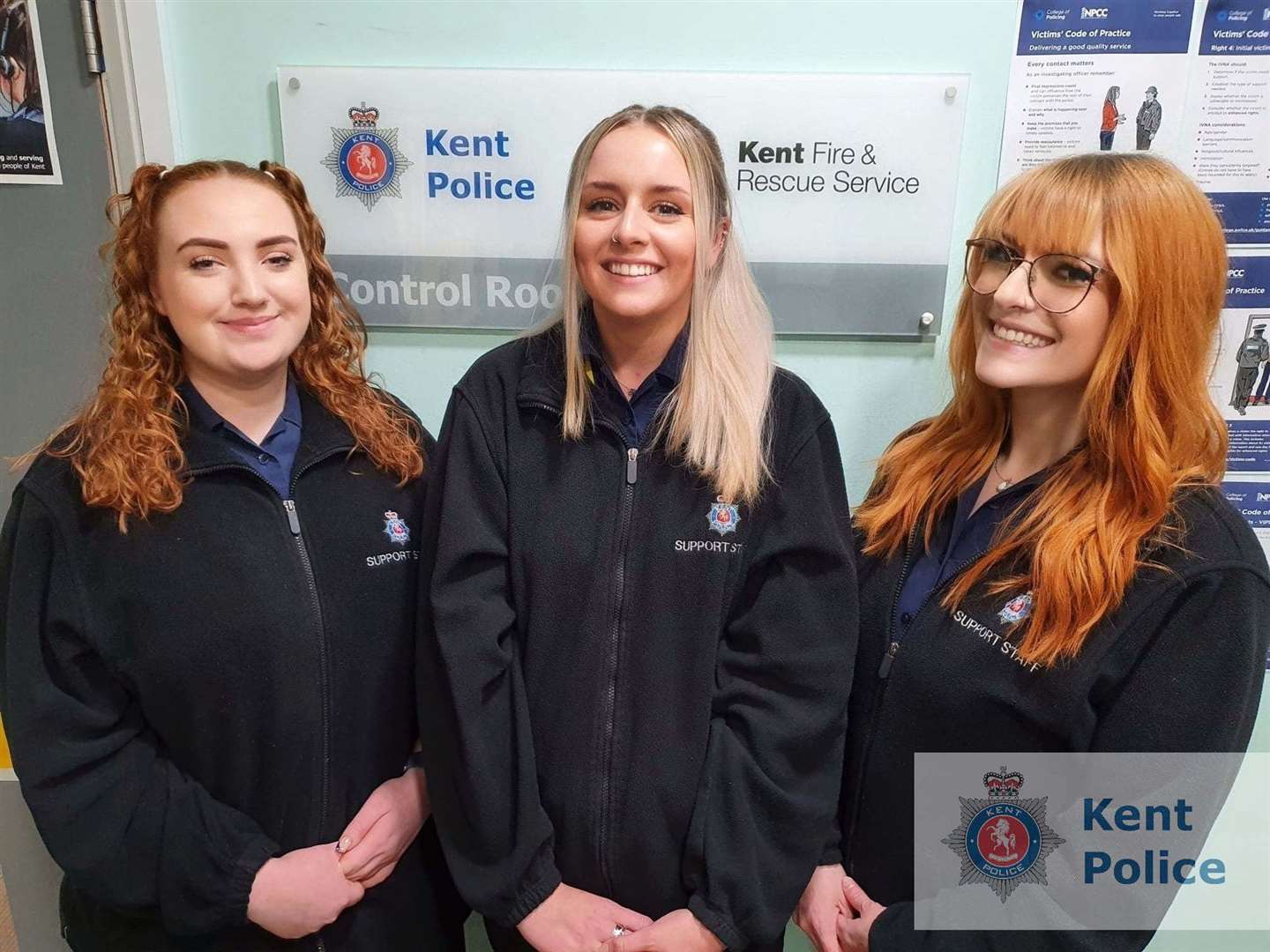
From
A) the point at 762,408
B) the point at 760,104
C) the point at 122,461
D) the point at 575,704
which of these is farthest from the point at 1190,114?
the point at 122,461

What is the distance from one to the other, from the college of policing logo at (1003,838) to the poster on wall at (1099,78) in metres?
1.08

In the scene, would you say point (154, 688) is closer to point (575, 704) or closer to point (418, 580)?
point (418, 580)

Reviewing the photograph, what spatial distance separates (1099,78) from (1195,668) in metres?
1.01

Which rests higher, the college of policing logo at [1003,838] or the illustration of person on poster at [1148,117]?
the illustration of person on poster at [1148,117]

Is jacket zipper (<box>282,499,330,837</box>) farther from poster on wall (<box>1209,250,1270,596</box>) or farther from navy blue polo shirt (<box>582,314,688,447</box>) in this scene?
poster on wall (<box>1209,250,1270,596</box>)

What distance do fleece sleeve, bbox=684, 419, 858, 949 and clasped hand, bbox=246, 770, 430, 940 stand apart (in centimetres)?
45

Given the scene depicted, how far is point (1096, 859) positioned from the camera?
1.03 meters

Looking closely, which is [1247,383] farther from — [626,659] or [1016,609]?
[626,659]

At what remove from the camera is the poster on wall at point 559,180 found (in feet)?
4.39

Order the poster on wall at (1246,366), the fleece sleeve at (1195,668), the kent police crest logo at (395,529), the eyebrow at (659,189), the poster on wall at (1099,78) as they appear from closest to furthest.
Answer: the fleece sleeve at (1195,668), the eyebrow at (659,189), the kent police crest logo at (395,529), the poster on wall at (1099,78), the poster on wall at (1246,366)

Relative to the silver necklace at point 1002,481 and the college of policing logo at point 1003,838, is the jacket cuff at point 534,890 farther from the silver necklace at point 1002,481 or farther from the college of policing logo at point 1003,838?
the silver necklace at point 1002,481

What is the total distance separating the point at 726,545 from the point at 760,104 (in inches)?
31.3

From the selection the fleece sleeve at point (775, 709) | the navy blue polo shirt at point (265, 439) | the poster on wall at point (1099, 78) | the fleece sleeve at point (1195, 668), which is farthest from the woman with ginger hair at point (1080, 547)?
the navy blue polo shirt at point (265, 439)

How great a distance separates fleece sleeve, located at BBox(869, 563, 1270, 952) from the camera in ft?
3.04
